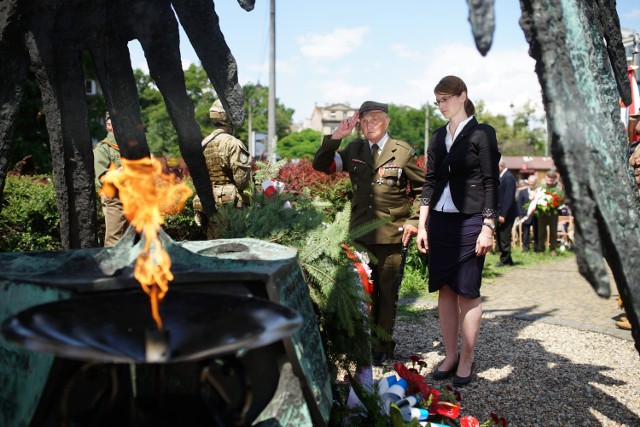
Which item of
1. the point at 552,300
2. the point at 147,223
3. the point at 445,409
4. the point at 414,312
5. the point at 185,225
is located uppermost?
the point at 147,223

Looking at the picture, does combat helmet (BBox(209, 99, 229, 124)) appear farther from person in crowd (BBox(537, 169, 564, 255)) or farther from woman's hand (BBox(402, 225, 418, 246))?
person in crowd (BBox(537, 169, 564, 255))

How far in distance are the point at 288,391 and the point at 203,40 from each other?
6.42 feet

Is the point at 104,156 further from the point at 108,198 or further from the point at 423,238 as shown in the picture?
the point at 423,238

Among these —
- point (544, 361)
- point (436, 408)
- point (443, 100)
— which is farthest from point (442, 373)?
point (443, 100)

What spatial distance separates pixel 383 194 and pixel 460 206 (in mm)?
832

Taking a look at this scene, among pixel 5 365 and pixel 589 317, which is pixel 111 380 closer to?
pixel 5 365

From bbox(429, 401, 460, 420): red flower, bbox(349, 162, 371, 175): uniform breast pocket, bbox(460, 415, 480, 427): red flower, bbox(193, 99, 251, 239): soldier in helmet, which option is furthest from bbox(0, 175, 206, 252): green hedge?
bbox(460, 415, 480, 427): red flower

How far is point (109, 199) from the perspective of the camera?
6340 millimetres

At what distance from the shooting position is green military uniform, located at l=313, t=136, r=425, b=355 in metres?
4.78

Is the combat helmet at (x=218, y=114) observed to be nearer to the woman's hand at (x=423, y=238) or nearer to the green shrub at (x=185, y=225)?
the green shrub at (x=185, y=225)

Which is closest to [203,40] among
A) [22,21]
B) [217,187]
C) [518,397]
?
[22,21]

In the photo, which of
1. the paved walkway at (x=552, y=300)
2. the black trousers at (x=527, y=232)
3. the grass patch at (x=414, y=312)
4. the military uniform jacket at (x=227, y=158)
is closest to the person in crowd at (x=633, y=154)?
the paved walkway at (x=552, y=300)

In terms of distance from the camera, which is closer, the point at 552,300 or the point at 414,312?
the point at 414,312

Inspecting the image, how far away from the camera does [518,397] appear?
4.12 metres
